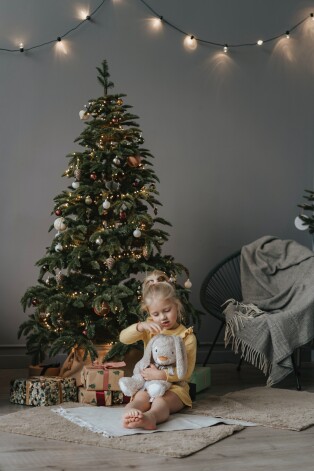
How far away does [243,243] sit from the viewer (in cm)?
539

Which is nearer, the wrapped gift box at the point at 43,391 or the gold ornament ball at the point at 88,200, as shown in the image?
the wrapped gift box at the point at 43,391

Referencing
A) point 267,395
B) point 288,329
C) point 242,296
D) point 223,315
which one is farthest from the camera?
point 242,296

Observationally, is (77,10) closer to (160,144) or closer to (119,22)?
(119,22)

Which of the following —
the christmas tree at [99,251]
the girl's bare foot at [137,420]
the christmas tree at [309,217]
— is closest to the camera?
the girl's bare foot at [137,420]

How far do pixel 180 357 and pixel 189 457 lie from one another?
777 millimetres

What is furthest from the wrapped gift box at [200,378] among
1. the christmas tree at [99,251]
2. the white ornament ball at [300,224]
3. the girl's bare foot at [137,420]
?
the white ornament ball at [300,224]

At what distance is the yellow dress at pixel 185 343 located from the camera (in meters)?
3.36

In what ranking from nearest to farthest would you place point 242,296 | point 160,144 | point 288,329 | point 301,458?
point 301,458 < point 288,329 < point 242,296 < point 160,144

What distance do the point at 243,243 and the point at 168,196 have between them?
0.68 metres

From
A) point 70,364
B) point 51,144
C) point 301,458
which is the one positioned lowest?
point 301,458

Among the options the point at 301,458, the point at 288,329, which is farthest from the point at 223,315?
the point at 301,458

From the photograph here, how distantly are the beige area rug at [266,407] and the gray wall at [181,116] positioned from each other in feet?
4.71

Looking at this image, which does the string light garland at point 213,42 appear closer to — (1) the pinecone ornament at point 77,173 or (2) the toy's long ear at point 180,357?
(1) the pinecone ornament at point 77,173

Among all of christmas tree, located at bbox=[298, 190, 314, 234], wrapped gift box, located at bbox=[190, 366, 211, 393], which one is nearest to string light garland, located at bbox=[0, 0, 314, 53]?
christmas tree, located at bbox=[298, 190, 314, 234]
